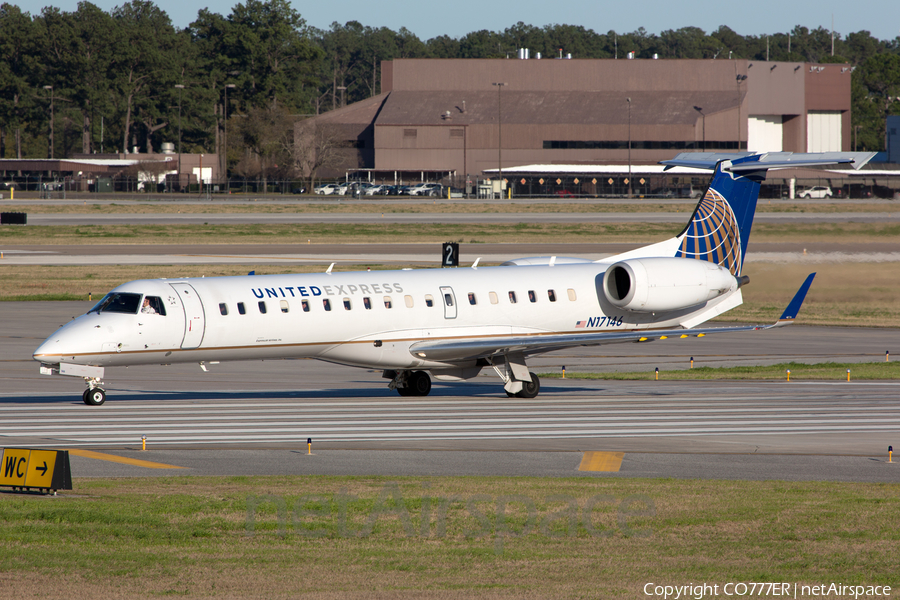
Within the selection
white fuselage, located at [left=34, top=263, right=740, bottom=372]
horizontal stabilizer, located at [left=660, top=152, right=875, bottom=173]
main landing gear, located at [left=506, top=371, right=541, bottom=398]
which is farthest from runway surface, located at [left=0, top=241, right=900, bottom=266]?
main landing gear, located at [left=506, top=371, right=541, bottom=398]

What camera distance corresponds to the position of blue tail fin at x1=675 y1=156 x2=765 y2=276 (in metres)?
31.4

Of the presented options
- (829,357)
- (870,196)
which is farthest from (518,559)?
(870,196)

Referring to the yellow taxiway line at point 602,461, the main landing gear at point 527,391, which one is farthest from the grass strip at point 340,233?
the yellow taxiway line at point 602,461

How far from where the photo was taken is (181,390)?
1145 inches

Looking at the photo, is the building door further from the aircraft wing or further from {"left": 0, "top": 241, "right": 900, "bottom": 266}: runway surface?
{"left": 0, "top": 241, "right": 900, "bottom": 266}: runway surface

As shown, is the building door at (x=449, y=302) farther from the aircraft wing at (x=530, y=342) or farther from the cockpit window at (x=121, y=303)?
the cockpit window at (x=121, y=303)

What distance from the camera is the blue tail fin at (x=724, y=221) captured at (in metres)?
31.4

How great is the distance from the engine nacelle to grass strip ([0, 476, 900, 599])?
1242 cm

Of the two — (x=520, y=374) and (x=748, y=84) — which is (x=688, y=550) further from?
(x=748, y=84)

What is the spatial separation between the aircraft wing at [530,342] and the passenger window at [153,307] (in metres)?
6.19

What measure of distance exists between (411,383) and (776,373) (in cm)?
1201

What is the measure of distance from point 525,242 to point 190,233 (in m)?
26.1

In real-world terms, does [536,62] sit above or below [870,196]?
above

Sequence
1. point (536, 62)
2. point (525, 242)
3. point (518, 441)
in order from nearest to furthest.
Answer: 1. point (518, 441)
2. point (525, 242)
3. point (536, 62)
